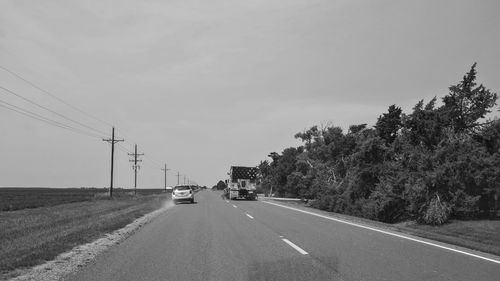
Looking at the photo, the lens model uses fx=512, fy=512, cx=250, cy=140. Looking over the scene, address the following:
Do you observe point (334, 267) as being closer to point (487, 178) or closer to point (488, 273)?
point (488, 273)

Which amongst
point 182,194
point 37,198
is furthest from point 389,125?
point 37,198

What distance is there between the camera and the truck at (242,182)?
54188 millimetres

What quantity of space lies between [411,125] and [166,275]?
2524 centimetres

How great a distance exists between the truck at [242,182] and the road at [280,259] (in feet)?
123

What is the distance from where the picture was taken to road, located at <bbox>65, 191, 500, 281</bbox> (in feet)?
30.0

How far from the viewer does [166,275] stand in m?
9.15

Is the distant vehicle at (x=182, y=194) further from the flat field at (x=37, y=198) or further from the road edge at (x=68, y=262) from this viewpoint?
the road edge at (x=68, y=262)

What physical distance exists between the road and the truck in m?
37.5

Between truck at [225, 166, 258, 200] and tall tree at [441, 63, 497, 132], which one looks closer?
tall tree at [441, 63, 497, 132]

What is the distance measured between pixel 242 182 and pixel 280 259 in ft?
142

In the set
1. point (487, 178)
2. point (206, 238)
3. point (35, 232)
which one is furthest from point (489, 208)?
point (35, 232)

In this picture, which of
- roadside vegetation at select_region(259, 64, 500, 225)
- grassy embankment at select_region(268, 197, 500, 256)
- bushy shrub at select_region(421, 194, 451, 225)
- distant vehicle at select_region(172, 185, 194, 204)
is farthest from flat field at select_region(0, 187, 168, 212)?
grassy embankment at select_region(268, 197, 500, 256)

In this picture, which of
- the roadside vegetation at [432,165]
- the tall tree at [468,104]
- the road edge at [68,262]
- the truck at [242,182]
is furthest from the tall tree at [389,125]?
the road edge at [68,262]

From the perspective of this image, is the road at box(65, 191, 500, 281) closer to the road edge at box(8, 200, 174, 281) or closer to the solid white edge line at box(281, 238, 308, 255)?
the solid white edge line at box(281, 238, 308, 255)
